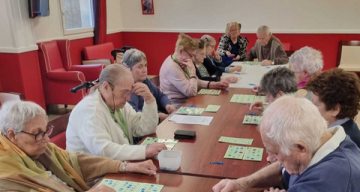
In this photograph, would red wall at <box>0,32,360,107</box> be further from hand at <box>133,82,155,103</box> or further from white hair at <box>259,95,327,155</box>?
white hair at <box>259,95,327,155</box>

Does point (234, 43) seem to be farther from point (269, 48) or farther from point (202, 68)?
point (202, 68)

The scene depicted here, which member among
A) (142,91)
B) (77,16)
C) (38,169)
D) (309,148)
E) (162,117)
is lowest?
(162,117)

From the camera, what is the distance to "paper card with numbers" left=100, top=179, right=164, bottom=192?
4.50 ft

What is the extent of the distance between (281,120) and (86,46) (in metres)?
5.47

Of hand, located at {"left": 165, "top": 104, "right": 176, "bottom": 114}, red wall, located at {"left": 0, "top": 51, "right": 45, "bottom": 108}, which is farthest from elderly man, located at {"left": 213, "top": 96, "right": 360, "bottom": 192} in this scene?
red wall, located at {"left": 0, "top": 51, "right": 45, "bottom": 108}

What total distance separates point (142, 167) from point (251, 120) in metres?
0.97

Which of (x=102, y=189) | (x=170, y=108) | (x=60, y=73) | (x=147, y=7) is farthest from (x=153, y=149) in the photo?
(x=147, y=7)

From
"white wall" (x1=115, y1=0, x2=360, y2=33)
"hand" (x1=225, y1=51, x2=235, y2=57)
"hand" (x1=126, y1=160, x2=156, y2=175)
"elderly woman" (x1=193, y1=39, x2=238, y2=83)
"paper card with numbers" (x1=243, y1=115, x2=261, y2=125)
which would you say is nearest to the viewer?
"hand" (x1=126, y1=160, x2=156, y2=175)

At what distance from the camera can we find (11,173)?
1244mm

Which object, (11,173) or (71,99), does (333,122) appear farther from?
(71,99)

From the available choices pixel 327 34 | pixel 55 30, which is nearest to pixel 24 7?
pixel 55 30

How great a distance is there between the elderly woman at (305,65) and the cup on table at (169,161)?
1.31 metres

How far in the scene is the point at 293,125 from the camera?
998mm

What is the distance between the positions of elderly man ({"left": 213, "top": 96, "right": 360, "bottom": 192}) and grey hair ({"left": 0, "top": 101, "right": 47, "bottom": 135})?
3.05 ft
